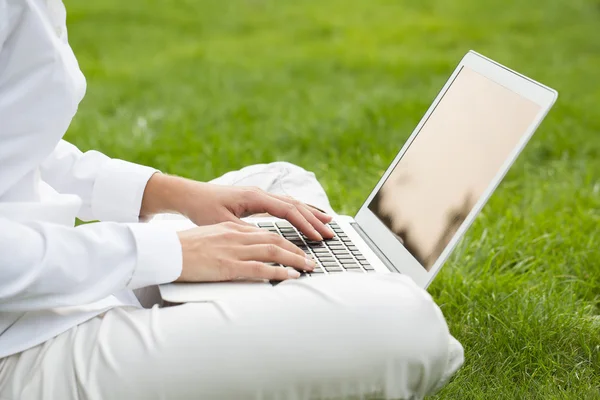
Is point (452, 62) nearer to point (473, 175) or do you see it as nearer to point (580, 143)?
point (580, 143)

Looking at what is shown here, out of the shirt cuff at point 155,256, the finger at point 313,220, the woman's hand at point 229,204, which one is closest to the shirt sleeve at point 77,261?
the shirt cuff at point 155,256

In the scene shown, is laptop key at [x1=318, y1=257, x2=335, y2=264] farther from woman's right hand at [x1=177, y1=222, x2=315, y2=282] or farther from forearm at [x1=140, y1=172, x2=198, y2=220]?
forearm at [x1=140, y1=172, x2=198, y2=220]

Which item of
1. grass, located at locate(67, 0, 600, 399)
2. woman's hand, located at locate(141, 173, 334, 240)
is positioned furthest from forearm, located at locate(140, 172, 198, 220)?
grass, located at locate(67, 0, 600, 399)

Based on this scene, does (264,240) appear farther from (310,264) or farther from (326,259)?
(326,259)

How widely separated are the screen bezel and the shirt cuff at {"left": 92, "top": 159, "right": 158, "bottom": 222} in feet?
2.09

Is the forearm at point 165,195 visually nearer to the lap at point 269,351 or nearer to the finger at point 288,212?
the finger at point 288,212

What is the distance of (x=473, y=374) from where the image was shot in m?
2.46

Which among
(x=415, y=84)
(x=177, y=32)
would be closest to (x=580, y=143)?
(x=415, y=84)

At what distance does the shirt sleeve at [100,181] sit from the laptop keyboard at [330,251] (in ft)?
1.13

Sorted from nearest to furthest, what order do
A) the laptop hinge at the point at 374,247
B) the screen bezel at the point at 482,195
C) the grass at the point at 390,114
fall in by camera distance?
the screen bezel at the point at 482,195 → the laptop hinge at the point at 374,247 → the grass at the point at 390,114

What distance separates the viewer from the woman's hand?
2.16 m

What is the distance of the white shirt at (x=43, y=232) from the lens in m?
1.66

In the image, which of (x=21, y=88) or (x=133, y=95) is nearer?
(x=21, y=88)

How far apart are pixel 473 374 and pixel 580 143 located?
2.76 meters
